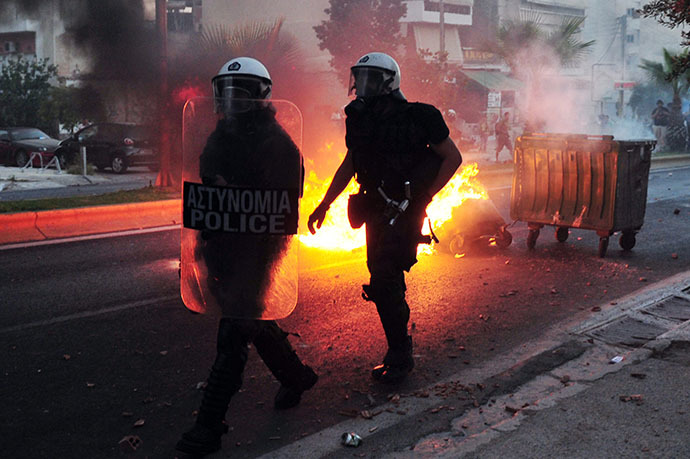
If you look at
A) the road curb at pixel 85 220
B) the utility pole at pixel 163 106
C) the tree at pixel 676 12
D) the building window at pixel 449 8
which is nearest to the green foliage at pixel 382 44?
the utility pole at pixel 163 106

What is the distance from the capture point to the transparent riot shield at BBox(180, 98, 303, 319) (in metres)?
3.61

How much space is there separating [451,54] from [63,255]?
43841 millimetres

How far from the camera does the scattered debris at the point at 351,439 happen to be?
3.70 m

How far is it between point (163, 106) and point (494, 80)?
28.3 metres

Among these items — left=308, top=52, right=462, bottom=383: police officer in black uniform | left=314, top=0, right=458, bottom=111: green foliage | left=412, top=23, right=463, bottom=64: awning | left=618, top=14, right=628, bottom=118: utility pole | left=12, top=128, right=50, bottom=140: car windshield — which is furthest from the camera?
left=412, top=23, right=463, bottom=64: awning

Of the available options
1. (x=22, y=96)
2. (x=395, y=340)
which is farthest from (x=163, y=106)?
(x=22, y=96)

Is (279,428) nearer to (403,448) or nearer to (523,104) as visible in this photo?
(403,448)

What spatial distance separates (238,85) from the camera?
12.1 ft

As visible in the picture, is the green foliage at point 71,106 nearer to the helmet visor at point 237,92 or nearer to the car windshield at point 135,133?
the car windshield at point 135,133

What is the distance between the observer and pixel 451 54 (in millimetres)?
49562

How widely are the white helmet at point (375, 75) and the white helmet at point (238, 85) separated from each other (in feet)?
2.86

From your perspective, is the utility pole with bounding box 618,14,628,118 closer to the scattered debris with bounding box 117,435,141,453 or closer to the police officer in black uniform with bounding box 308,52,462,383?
the police officer in black uniform with bounding box 308,52,462,383

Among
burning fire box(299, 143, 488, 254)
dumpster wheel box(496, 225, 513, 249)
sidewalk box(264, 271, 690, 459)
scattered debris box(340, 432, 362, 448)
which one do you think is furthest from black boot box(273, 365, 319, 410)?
dumpster wheel box(496, 225, 513, 249)

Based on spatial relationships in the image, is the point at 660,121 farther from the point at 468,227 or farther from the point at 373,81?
the point at 373,81
